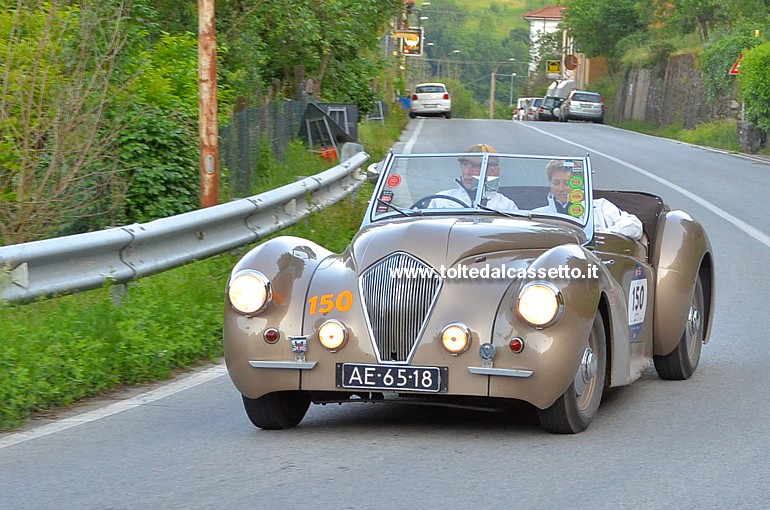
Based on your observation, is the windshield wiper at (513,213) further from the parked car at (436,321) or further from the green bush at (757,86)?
the green bush at (757,86)

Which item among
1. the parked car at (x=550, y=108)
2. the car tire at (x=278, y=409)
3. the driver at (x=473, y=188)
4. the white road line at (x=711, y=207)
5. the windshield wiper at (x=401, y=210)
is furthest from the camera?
the parked car at (x=550, y=108)

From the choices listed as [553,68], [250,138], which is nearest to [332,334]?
[250,138]

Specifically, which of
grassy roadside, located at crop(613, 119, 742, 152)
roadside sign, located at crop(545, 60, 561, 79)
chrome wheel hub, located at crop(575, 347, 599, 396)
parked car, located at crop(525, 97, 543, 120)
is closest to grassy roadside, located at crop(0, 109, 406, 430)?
chrome wheel hub, located at crop(575, 347, 599, 396)

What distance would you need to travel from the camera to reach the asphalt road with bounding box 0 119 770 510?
4961 mm

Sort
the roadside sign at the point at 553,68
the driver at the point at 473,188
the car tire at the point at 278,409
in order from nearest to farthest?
the car tire at the point at 278,409 < the driver at the point at 473,188 < the roadside sign at the point at 553,68

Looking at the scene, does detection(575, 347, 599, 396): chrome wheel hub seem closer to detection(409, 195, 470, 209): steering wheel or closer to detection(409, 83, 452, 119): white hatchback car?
detection(409, 195, 470, 209): steering wheel

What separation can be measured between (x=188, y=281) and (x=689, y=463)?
488 cm

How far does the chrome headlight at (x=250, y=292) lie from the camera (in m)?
6.08

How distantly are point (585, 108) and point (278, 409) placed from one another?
6377 cm

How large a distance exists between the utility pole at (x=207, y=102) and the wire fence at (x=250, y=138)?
2515 mm

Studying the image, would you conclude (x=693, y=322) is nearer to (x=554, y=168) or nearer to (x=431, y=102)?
(x=554, y=168)

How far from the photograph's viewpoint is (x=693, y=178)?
26.1 m

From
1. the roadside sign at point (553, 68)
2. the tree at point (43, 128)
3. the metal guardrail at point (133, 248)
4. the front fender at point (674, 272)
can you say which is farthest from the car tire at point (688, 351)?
the roadside sign at point (553, 68)

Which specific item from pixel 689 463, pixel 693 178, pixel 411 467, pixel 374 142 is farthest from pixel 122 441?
pixel 374 142
